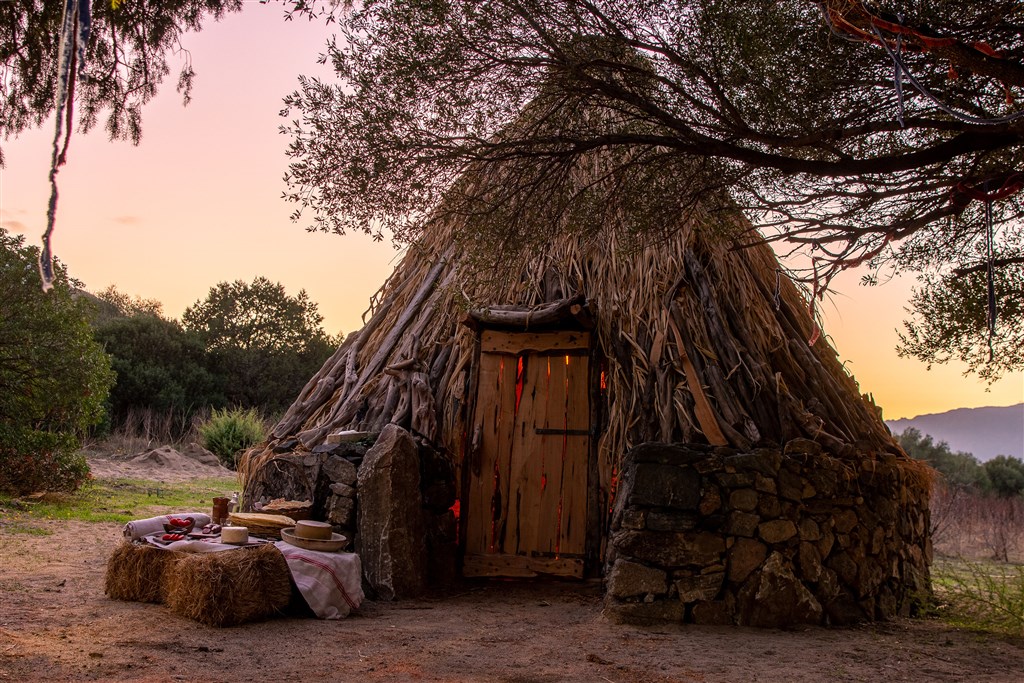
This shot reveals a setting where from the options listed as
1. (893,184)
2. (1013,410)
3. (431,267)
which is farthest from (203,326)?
(1013,410)

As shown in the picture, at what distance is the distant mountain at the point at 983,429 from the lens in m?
45.5

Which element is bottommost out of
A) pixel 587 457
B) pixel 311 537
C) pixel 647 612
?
pixel 647 612

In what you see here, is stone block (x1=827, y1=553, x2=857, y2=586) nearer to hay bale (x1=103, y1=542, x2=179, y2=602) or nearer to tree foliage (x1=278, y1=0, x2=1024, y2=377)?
tree foliage (x1=278, y1=0, x2=1024, y2=377)

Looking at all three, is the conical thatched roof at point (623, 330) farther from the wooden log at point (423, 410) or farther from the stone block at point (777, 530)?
the stone block at point (777, 530)

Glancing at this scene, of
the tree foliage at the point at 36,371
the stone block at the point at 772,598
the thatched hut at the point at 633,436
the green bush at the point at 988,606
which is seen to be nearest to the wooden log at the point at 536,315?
the thatched hut at the point at 633,436

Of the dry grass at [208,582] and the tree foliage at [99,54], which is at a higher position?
the tree foliage at [99,54]

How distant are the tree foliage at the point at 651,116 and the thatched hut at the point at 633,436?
0.37m

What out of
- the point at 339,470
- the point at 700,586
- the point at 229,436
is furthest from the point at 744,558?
the point at 229,436

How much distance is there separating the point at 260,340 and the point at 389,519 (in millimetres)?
21064

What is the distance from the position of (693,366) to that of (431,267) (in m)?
3.10

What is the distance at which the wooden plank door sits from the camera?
7598mm

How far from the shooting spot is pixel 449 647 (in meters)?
5.29

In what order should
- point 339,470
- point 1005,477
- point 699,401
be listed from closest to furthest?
point 699,401 < point 339,470 < point 1005,477

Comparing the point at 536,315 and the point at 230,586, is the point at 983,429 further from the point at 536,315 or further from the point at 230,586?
the point at 230,586
